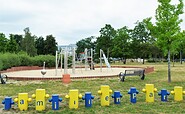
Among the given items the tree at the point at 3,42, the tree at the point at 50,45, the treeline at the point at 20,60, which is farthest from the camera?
the tree at the point at 50,45

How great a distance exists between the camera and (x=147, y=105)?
22.4ft

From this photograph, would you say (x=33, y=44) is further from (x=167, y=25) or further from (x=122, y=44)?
(x=167, y=25)

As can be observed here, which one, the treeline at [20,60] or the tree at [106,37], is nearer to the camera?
the treeline at [20,60]

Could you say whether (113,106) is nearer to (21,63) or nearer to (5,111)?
(5,111)

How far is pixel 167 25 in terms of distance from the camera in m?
13.2

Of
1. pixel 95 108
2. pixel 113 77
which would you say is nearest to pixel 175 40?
pixel 113 77

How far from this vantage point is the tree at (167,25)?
1314cm

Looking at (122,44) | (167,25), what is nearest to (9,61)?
(167,25)

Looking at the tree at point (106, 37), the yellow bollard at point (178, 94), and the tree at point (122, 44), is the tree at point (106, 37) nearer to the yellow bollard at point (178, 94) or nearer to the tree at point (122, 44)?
the tree at point (122, 44)

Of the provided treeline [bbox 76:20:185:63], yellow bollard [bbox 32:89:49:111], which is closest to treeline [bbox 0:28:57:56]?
treeline [bbox 76:20:185:63]

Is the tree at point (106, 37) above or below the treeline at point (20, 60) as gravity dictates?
above

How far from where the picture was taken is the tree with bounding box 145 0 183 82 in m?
13.1

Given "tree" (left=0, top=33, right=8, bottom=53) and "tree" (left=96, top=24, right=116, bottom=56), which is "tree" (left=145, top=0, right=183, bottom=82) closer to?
"tree" (left=0, top=33, right=8, bottom=53)

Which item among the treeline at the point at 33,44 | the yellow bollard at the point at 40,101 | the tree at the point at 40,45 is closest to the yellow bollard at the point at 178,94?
the yellow bollard at the point at 40,101
